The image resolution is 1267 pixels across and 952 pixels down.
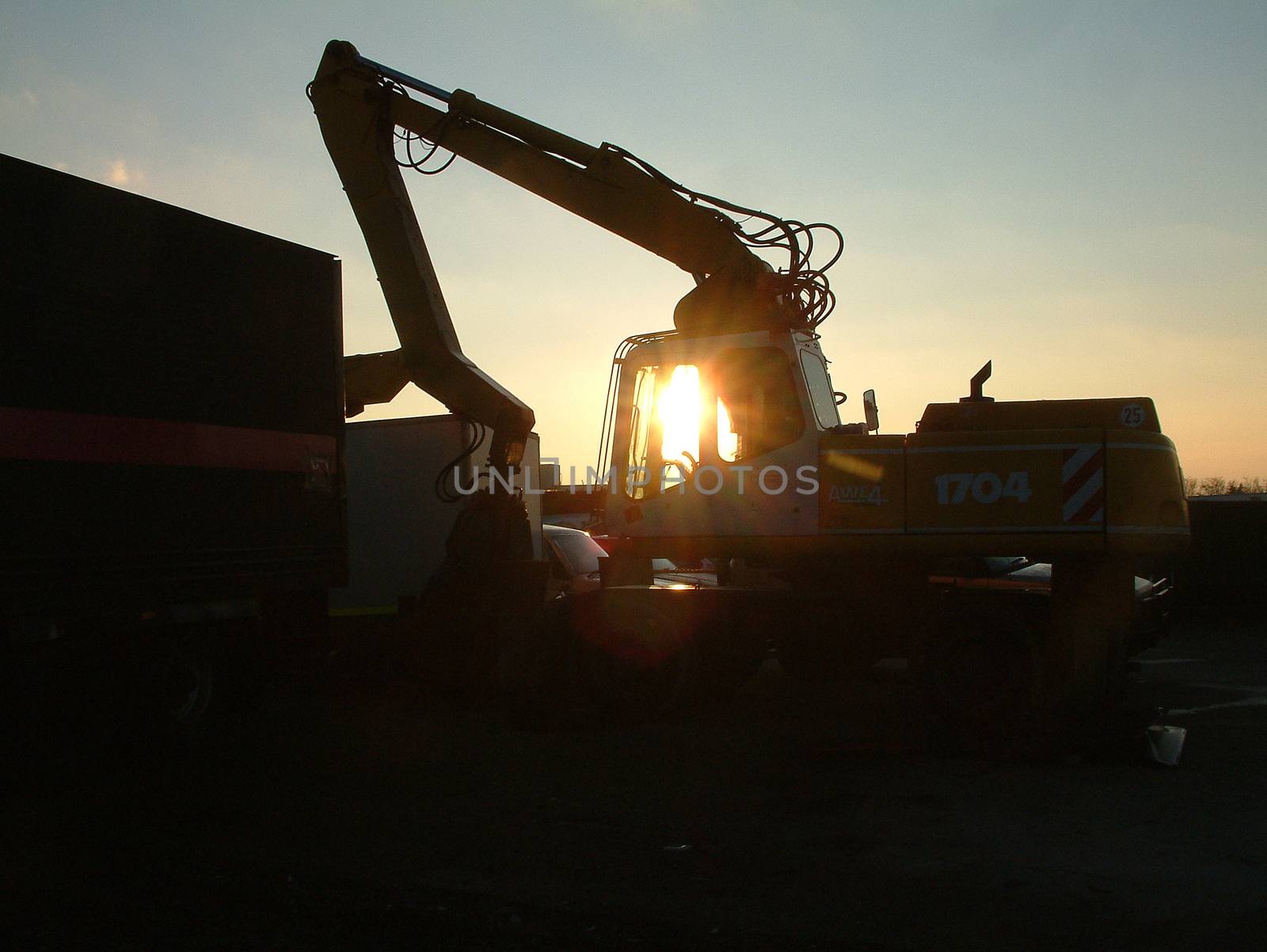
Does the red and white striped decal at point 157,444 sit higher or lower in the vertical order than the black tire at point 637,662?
higher

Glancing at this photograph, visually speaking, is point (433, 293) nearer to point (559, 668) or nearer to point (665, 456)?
→ point (665, 456)

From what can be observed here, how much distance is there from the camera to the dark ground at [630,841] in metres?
4.75

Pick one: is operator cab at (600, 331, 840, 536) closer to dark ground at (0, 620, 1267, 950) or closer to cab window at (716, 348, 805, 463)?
cab window at (716, 348, 805, 463)

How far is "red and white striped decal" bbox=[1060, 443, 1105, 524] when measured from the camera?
327 inches

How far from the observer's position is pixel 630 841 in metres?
6.03

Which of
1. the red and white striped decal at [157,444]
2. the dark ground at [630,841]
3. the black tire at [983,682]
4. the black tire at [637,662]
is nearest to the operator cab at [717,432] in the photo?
the black tire at [637,662]

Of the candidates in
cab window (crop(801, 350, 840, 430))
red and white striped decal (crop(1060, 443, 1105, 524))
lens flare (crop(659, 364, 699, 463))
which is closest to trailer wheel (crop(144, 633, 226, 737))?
lens flare (crop(659, 364, 699, 463))

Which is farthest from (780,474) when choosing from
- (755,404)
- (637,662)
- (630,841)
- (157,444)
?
(157,444)

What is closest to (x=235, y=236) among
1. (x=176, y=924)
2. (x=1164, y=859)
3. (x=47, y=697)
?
(x=47, y=697)

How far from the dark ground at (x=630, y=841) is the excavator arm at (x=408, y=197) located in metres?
3.18

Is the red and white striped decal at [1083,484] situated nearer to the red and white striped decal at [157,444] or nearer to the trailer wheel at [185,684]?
the red and white striped decal at [157,444]

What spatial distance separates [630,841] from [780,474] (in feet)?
12.2

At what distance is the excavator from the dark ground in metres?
0.84

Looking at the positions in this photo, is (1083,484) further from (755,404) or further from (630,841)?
(630,841)
